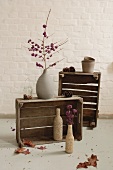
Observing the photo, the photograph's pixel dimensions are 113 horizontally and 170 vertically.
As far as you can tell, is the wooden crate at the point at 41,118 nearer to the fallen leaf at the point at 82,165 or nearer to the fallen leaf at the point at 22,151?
the fallen leaf at the point at 22,151

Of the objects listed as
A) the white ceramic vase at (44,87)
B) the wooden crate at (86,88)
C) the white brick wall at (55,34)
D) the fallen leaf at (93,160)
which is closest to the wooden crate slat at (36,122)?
the white ceramic vase at (44,87)

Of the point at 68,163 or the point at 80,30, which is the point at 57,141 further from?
the point at 80,30

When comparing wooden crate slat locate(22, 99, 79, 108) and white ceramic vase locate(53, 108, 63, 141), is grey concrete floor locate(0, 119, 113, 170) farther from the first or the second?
wooden crate slat locate(22, 99, 79, 108)

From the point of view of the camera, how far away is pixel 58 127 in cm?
310

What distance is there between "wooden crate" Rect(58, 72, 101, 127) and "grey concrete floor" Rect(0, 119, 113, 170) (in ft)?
0.76

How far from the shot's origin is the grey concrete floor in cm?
262

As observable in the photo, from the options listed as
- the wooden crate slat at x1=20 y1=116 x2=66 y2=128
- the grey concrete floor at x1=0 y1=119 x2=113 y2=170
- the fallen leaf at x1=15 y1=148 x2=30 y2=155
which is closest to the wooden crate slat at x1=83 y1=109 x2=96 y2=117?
the grey concrete floor at x1=0 y1=119 x2=113 y2=170

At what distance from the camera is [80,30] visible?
3893 mm

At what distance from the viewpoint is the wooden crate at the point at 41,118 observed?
3.07 m

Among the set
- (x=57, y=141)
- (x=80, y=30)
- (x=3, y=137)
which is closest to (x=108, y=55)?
(x=80, y=30)

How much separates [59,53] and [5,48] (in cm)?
73

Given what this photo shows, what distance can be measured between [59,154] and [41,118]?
1.57 ft

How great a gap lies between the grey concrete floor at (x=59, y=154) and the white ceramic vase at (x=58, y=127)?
0.26ft

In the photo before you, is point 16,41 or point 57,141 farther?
point 16,41
